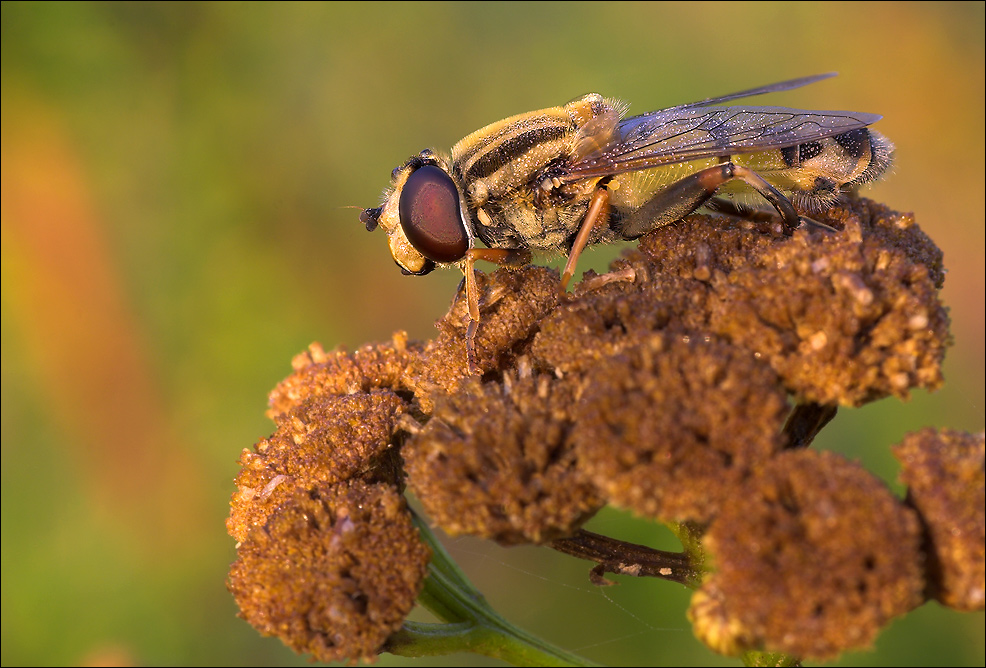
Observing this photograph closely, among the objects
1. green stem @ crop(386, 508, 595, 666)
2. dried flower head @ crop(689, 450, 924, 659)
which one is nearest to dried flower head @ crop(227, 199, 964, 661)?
dried flower head @ crop(689, 450, 924, 659)

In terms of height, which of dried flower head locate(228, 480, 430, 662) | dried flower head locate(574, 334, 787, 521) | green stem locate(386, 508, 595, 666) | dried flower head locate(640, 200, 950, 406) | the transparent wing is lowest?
green stem locate(386, 508, 595, 666)

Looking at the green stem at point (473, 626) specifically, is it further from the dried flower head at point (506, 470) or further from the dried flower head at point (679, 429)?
the dried flower head at point (679, 429)

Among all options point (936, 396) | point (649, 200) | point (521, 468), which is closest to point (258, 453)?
point (521, 468)

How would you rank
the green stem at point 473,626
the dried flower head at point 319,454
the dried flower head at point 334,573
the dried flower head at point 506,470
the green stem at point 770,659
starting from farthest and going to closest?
the green stem at point 473,626, the dried flower head at point 319,454, the green stem at point 770,659, the dried flower head at point 334,573, the dried flower head at point 506,470

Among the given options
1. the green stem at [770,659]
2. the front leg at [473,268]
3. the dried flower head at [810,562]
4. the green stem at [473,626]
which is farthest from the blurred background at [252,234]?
the dried flower head at [810,562]

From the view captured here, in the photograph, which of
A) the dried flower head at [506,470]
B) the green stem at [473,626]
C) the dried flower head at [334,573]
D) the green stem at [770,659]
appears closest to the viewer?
the dried flower head at [506,470]

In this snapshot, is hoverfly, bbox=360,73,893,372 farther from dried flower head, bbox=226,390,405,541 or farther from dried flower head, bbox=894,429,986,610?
dried flower head, bbox=894,429,986,610

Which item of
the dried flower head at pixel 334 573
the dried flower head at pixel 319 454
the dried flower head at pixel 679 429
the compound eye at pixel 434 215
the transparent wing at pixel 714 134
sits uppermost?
the transparent wing at pixel 714 134
